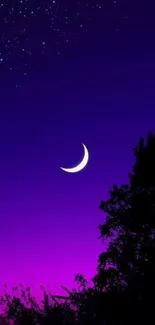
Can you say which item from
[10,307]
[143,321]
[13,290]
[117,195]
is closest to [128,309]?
[143,321]

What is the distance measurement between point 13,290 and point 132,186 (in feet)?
67.9

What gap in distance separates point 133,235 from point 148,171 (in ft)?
20.5

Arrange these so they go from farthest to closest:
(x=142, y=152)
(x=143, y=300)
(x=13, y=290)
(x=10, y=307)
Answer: (x=142, y=152), (x=13, y=290), (x=10, y=307), (x=143, y=300)

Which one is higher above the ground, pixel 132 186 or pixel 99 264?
pixel 132 186

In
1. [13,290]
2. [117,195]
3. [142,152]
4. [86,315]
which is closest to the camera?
[86,315]

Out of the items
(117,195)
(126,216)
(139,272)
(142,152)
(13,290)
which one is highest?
(142,152)

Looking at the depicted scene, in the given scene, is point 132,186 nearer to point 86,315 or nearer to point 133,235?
point 133,235

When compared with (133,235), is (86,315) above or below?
below

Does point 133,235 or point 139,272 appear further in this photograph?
point 133,235

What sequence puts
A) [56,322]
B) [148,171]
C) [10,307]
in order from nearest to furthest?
[56,322] → [10,307] → [148,171]

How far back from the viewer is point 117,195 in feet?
91.6

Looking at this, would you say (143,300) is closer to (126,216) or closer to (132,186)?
(126,216)

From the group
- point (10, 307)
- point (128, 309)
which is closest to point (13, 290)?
point (10, 307)

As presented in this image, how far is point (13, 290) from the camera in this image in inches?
393
